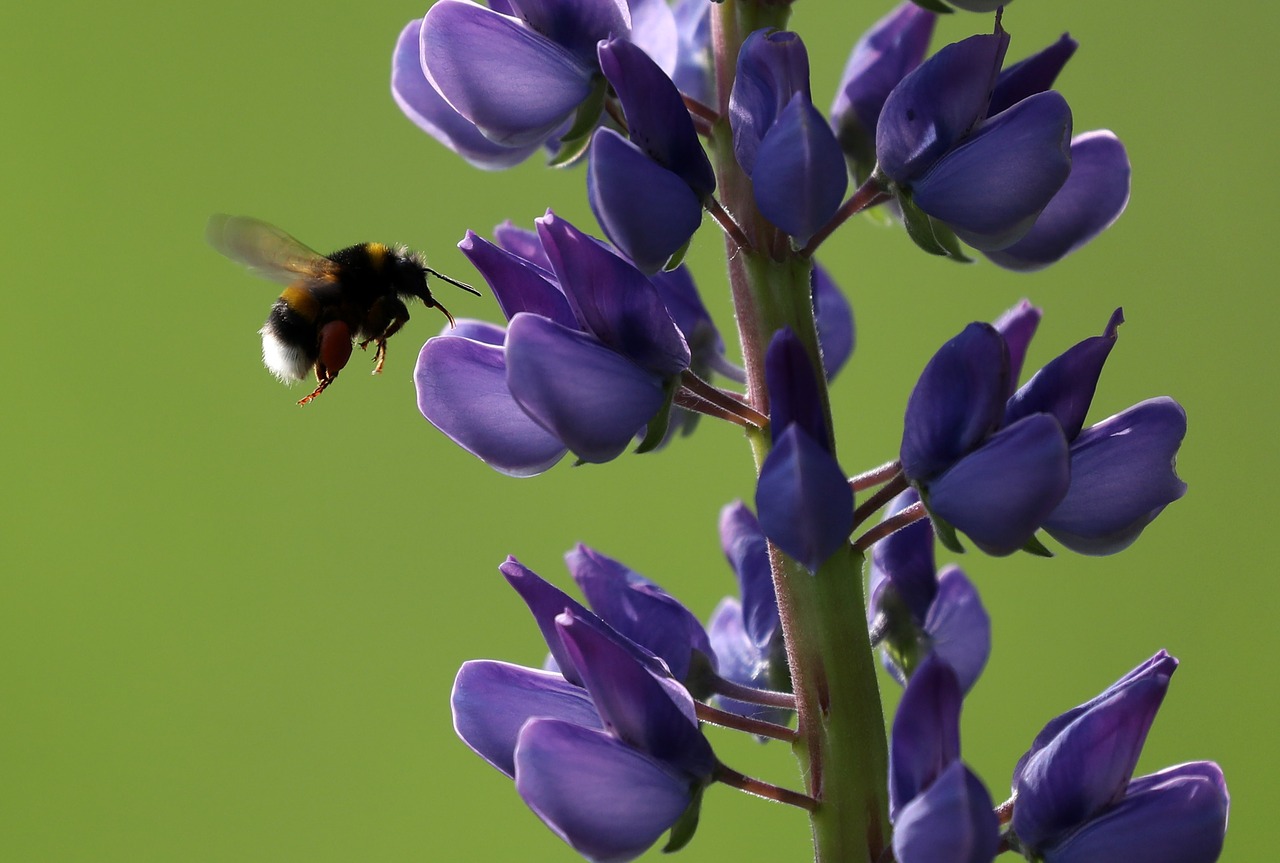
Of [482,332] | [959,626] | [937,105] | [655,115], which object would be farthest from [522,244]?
[959,626]

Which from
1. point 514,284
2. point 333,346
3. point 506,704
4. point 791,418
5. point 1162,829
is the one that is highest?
point 333,346

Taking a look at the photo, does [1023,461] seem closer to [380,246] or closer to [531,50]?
[531,50]

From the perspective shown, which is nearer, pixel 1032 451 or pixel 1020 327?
pixel 1032 451

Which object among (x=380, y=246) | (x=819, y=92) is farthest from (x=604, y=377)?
(x=819, y=92)

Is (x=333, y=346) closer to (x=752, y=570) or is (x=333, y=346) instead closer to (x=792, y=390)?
(x=752, y=570)

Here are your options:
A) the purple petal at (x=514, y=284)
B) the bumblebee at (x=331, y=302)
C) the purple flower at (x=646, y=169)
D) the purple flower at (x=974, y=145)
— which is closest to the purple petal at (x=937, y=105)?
the purple flower at (x=974, y=145)
